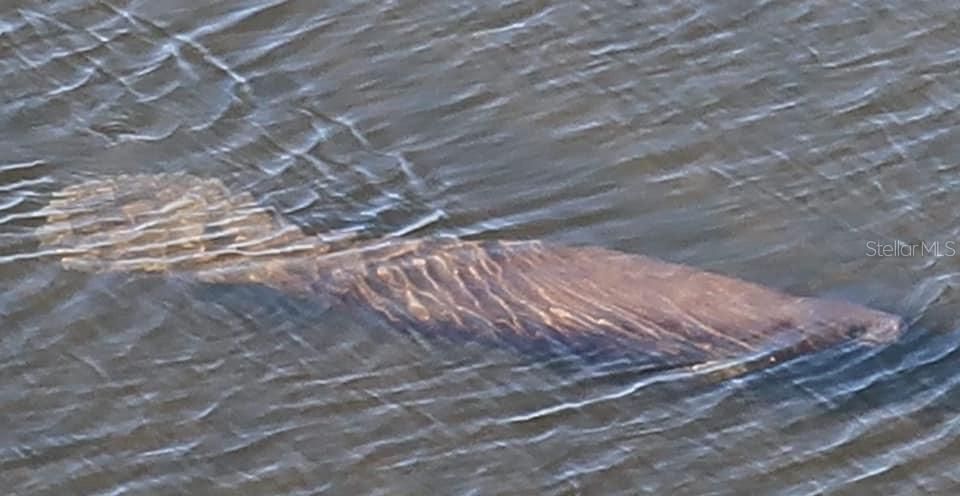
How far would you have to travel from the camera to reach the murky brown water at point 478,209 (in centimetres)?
1005

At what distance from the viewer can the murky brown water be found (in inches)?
396

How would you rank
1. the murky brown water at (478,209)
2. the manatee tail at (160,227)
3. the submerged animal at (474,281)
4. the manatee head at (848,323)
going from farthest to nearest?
the manatee tail at (160,227), the manatee head at (848,323), the submerged animal at (474,281), the murky brown water at (478,209)

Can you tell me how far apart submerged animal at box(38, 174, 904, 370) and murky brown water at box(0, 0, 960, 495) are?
0.14 m

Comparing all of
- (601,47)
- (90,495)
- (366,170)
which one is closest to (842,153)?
(601,47)

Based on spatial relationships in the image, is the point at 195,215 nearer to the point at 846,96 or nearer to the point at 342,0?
the point at 342,0

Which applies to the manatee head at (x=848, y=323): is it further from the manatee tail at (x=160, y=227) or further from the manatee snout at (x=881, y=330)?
the manatee tail at (x=160, y=227)

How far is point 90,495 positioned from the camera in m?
9.69

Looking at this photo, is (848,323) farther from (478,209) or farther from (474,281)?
(478,209)

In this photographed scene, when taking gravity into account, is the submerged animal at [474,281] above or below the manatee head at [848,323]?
above

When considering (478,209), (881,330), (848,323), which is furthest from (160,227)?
(881,330)

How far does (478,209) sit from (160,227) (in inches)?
70.0

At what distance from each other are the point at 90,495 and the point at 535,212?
3.14 meters

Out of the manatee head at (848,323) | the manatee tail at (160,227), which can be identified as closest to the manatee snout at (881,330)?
the manatee head at (848,323)

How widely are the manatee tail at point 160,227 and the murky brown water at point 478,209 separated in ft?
0.45
